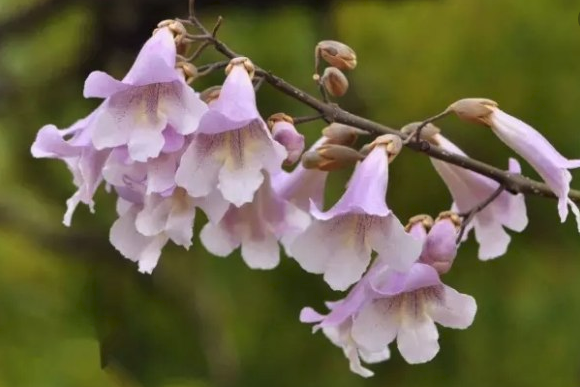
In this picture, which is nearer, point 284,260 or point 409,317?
point 409,317

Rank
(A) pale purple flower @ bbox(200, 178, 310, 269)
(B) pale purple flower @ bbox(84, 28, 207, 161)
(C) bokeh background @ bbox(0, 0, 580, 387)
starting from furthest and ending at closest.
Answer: (C) bokeh background @ bbox(0, 0, 580, 387)
(A) pale purple flower @ bbox(200, 178, 310, 269)
(B) pale purple flower @ bbox(84, 28, 207, 161)

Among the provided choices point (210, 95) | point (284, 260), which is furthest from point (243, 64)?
point (284, 260)

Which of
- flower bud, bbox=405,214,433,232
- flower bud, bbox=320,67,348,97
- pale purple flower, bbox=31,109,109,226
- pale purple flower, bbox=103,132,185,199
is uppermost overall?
flower bud, bbox=320,67,348,97

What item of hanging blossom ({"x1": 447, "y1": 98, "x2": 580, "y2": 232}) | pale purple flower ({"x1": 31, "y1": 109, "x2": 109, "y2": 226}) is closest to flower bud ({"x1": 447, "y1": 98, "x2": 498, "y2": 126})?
hanging blossom ({"x1": 447, "y1": 98, "x2": 580, "y2": 232})

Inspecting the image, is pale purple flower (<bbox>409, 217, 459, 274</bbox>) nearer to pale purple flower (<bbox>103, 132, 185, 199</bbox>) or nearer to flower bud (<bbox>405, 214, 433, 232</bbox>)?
flower bud (<bbox>405, 214, 433, 232</bbox>)

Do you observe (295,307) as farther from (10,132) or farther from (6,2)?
(6,2)

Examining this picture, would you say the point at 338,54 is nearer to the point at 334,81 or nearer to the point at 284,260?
the point at 334,81

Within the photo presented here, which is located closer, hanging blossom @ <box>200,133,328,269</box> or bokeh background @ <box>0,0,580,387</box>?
hanging blossom @ <box>200,133,328,269</box>
